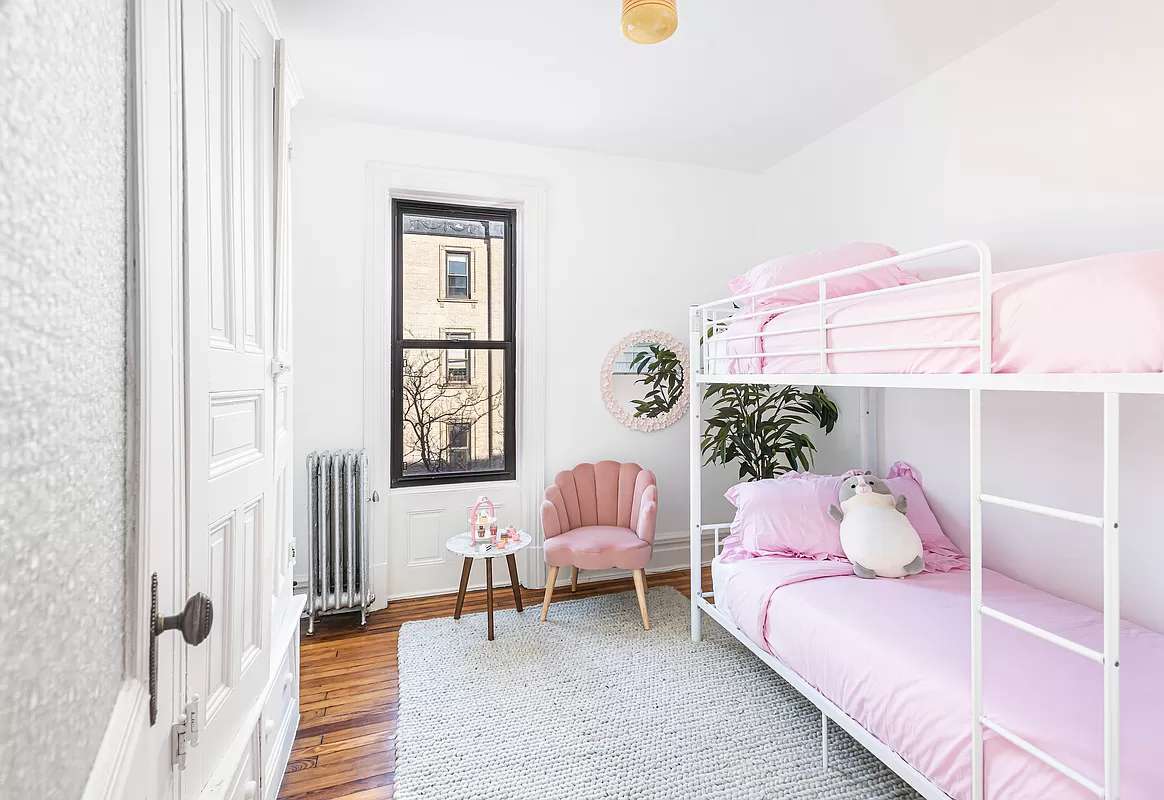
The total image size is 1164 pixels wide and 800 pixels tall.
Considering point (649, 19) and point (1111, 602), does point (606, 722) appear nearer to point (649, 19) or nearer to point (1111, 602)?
point (1111, 602)

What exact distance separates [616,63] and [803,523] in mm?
2253

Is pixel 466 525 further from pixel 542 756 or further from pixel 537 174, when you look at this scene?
pixel 537 174

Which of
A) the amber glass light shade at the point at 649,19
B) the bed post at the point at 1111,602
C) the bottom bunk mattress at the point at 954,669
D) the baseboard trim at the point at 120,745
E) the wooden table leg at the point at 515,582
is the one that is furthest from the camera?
the wooden table leg at the point at 515,582

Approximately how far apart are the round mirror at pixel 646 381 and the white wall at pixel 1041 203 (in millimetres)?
1273

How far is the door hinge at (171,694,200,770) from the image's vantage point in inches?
36.7

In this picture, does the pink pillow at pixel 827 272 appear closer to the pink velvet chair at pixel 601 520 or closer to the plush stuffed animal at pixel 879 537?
the plush stuffed animal at pixel 879 537

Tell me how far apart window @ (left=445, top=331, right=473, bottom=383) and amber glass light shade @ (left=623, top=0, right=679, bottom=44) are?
218 cm

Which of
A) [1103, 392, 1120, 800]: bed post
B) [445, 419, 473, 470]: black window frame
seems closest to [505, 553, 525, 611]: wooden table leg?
[445, 419, 473, 470]: black window frame

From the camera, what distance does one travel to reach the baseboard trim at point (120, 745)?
65cm

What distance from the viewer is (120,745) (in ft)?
2.36

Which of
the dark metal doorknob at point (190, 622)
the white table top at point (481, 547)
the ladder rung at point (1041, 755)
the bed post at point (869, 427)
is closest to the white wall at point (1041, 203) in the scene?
the bed post at point (869, 427)

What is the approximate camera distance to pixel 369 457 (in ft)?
10.5

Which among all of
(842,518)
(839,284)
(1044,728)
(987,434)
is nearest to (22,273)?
(1044,728)

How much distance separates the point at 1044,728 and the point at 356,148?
3.71 m
